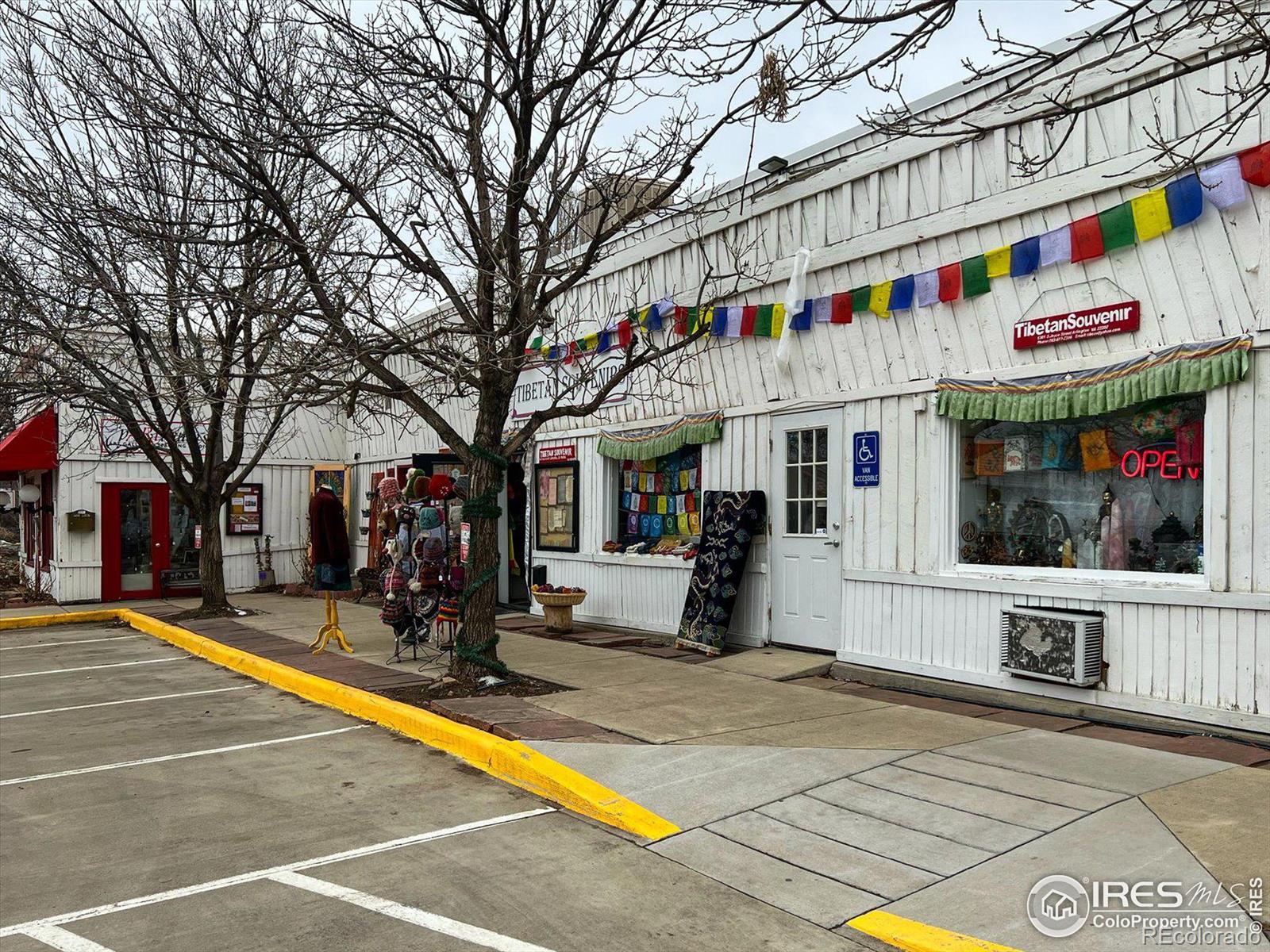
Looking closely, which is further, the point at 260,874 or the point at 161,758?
the point at 161,758

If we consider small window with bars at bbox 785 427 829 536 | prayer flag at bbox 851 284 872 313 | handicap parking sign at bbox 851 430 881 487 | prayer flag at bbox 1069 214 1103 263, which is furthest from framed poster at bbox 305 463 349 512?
prayer flag at bbox 1069 214 1103 263

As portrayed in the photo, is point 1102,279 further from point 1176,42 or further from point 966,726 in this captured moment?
point 966,726

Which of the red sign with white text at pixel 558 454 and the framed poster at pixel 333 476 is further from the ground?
the red sign with white text at pixel 558 454

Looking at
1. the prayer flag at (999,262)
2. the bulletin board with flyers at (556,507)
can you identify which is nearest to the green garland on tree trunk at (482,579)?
the prayer flag at (999,262)

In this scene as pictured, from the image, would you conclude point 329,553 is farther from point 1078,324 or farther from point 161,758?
point 1078,324

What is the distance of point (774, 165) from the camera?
404 inches

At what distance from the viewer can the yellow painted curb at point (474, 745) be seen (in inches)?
216

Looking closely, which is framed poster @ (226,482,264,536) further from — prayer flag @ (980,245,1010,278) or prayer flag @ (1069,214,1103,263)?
prayer flag @ (1069,214,1103,263)

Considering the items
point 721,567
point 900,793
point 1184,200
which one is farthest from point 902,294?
point 900,793

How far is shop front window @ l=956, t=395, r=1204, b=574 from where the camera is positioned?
23.1 ft

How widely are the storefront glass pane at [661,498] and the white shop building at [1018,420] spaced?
56 cm

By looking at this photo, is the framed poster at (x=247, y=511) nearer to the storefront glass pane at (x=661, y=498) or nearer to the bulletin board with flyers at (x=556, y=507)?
the bulletin board with flyers at (x=556, y=507)

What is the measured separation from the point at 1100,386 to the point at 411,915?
597cm

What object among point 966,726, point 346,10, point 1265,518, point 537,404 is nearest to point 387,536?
point 537,404
